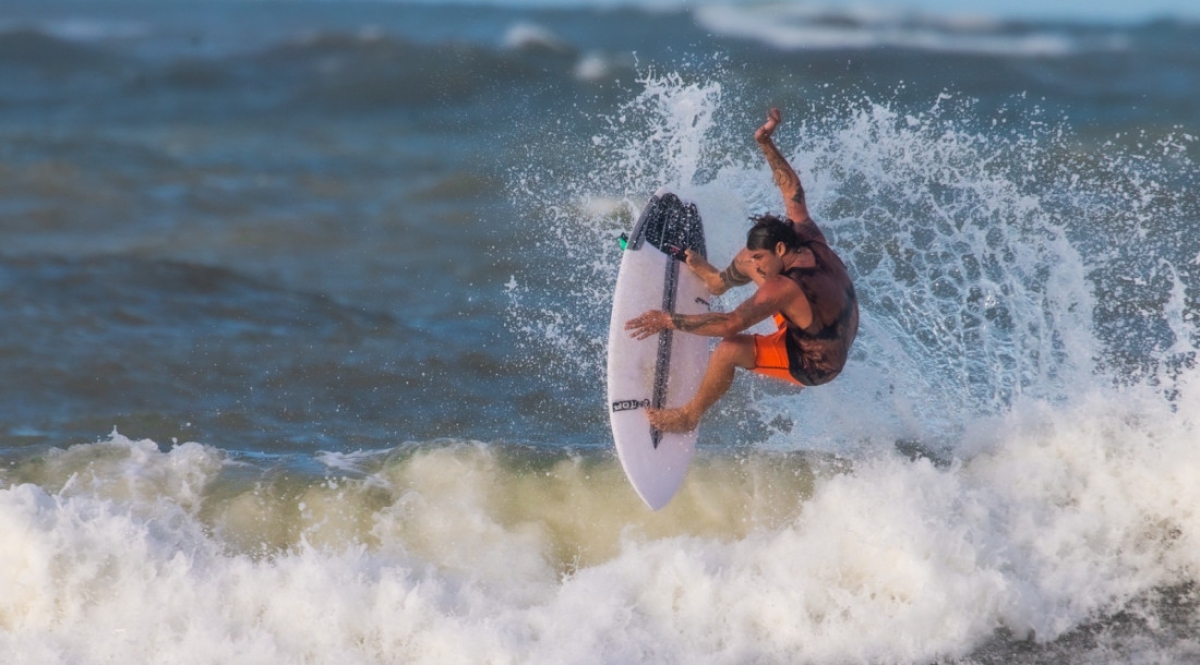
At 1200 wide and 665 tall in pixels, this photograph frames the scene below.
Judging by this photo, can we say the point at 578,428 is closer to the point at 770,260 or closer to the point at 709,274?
the point at 709,274

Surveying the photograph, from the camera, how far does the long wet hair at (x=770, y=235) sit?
6086mm

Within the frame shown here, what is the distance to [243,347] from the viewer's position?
9906 millimetres

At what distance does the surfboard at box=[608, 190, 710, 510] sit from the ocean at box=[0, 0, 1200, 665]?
0.46 m

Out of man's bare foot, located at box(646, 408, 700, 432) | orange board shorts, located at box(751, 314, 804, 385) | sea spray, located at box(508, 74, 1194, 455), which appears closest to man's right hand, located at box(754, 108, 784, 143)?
orange board shorts, located at box(751, 314, 804, 385)

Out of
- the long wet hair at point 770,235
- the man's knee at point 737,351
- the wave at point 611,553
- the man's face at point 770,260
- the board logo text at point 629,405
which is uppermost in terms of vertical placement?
the long wet hair at point 770,235

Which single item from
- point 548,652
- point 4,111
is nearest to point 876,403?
point 548,652

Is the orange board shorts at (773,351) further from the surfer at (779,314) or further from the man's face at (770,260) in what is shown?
the man's face at (770,260)

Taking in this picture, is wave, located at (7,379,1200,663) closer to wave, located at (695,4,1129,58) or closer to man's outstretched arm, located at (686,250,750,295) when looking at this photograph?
man's outstretched arm, located at (686,250,750,295)

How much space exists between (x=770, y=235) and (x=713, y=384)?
2.68 feet

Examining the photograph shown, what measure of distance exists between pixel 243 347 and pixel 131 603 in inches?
157

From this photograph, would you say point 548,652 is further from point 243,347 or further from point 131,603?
point 243,347

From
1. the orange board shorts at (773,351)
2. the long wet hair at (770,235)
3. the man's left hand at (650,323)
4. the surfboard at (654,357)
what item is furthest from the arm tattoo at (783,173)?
the man's left hand at (650,323)

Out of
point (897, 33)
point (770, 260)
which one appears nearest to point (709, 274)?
point (770, 260)

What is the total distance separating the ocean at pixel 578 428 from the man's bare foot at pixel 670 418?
2.02ft
